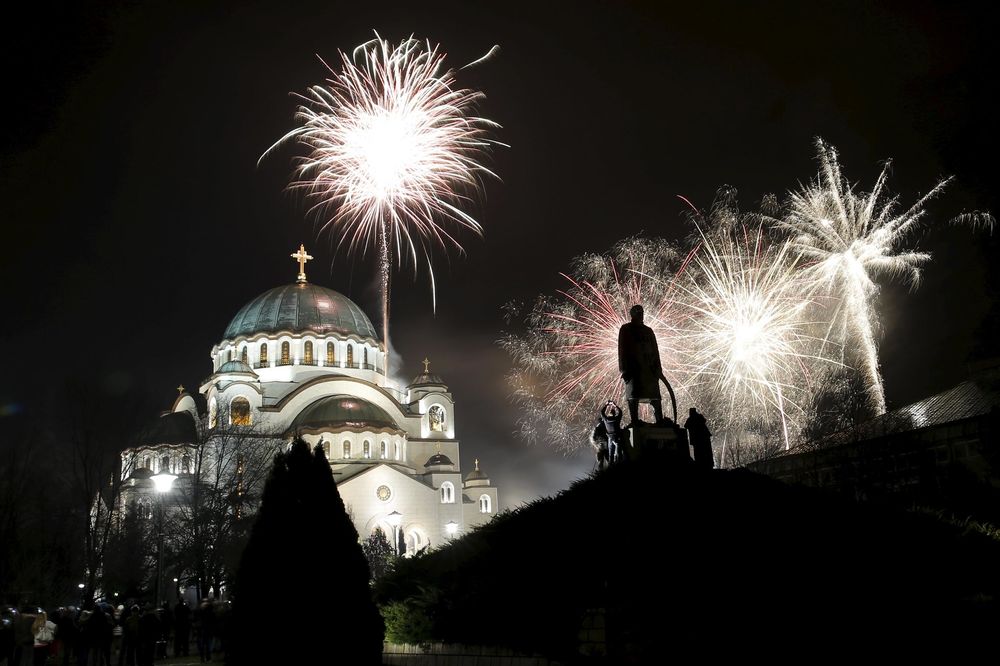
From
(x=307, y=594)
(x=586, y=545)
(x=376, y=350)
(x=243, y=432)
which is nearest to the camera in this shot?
(x=307, y=594)

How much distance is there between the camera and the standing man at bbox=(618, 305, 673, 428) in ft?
37.7

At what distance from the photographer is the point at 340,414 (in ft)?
147

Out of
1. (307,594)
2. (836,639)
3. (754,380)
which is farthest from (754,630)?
(754,380)

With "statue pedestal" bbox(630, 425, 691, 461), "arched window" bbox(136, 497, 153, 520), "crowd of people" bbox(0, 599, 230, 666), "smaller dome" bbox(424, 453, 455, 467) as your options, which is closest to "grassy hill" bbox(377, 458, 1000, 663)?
"statue pedestal" bbox(630, 425, 691, 461)

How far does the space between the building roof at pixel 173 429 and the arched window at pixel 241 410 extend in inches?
89.5

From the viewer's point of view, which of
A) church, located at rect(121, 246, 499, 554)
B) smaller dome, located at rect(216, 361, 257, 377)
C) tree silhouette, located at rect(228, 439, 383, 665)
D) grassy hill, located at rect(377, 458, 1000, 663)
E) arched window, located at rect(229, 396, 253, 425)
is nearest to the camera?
grassy hill, located at rect(377, 458, 1000, 663)

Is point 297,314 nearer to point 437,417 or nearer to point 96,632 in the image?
point 437,417

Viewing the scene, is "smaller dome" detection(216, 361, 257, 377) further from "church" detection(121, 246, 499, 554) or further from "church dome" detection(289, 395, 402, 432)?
"church dome" detection(289, 395, 402, 432)

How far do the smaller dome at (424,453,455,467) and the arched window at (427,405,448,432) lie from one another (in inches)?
123

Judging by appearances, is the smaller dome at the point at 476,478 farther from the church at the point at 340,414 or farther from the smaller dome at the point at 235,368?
the smaller dome at the point at 235,368

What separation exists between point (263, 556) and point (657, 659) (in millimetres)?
3802

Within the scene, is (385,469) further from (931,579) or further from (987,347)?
(931,579)

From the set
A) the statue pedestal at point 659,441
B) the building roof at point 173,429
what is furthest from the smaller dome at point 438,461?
the statue pedestal at point 659,441

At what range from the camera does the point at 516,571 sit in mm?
8797
